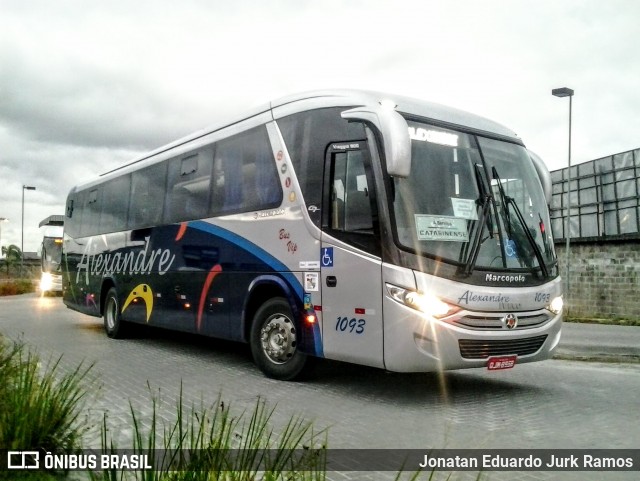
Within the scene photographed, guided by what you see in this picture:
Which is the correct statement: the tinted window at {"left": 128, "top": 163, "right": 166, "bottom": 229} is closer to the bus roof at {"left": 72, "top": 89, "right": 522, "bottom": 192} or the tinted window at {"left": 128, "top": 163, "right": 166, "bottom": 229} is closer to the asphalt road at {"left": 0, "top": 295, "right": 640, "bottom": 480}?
the asphalt road at {"left": 0, "top": 295, "right": 640, "bottom": 480}

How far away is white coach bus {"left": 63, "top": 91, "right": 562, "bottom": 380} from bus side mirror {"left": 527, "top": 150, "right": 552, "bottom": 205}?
2cm

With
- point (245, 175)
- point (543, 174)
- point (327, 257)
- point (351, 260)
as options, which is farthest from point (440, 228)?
point (245, 175)

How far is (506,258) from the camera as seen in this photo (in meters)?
7.76

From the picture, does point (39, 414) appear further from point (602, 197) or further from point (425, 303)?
point (602, 197)

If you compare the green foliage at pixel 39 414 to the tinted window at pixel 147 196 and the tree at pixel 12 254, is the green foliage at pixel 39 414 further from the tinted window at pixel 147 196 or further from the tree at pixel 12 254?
the tree at pixel 12 254

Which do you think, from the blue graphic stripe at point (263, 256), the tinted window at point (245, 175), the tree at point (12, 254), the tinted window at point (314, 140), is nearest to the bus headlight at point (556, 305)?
the blue graphic stripe at point (263, 256)

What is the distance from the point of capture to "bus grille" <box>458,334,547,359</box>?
24.0 feet

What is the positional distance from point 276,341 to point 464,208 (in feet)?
9.80

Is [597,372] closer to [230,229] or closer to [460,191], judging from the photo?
[460,191]

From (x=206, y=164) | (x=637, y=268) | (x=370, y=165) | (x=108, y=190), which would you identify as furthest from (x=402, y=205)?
(x=637, y=268)

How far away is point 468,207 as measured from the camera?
7.62 meters

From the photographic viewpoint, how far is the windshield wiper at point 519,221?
7.85m

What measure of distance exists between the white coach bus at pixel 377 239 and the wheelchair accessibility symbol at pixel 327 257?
0.02 metres

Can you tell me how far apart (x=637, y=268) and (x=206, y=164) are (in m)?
20.3
